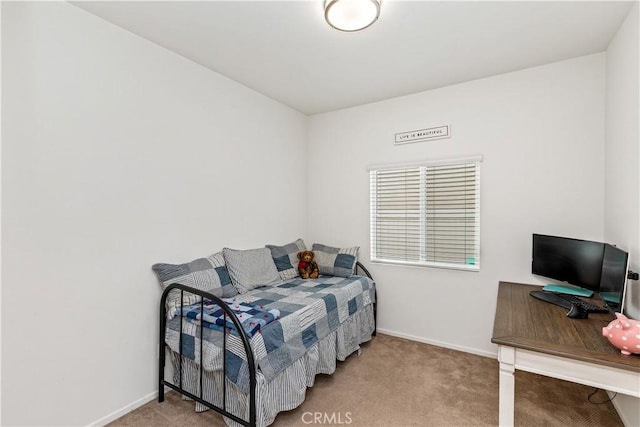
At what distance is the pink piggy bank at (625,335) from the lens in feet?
4.16

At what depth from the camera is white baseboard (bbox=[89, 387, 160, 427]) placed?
74.3 inches

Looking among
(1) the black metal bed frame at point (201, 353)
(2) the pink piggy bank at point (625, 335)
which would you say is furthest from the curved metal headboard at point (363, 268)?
(2) the pink piggy bank at point (625, 335)

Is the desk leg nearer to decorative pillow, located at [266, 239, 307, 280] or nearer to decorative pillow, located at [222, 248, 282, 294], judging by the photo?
decorative pillow, located at [222, 248, 282, 294]

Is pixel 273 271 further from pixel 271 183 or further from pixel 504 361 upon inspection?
pixel 504 361

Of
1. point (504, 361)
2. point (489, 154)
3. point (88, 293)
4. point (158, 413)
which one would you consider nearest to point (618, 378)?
point (504, 361)

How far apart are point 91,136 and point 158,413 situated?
1.83 meters

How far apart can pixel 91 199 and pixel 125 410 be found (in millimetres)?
1395

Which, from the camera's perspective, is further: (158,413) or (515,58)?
(515,58)

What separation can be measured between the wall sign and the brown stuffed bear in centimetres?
153

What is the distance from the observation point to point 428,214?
3092 mm

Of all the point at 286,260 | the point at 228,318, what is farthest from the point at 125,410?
the point at 286,260

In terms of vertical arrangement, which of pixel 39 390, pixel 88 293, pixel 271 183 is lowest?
pixel 39 390

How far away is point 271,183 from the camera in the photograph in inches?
130

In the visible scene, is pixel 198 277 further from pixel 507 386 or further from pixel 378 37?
pixel 378 37
